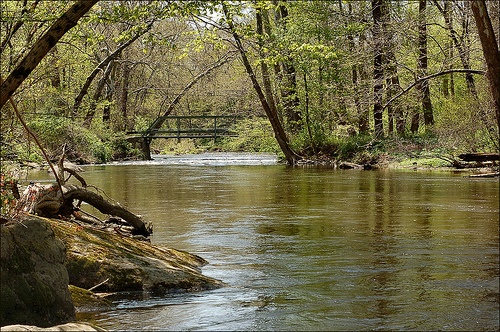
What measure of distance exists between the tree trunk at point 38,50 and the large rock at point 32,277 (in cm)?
157

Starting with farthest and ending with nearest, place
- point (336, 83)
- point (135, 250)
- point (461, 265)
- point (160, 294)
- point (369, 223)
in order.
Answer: point (336, 83) < point (369, 223) < point (461, 265) < point (135, 250) < point (160, 294)

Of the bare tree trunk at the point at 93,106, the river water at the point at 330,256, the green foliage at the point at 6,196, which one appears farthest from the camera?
the bare tree trunk at the point at 93,106

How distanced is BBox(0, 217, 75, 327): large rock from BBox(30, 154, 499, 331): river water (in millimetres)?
540

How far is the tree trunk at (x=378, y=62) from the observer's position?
26250mm

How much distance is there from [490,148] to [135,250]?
63.0 ft

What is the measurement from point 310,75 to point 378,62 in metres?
5.42

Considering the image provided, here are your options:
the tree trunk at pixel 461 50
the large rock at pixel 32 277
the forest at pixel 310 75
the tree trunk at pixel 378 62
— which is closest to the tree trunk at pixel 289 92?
the forest at pixel 310 75

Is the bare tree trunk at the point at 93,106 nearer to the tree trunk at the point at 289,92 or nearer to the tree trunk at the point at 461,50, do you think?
the tree trunk at the point at 289,92

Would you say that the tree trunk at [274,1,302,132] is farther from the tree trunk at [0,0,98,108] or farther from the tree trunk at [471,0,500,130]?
the tree trunk at [0,0,98,108]

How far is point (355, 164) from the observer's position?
99.2ft

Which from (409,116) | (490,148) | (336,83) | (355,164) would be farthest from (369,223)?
(409,116)

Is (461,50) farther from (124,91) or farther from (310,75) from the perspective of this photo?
(124,91)

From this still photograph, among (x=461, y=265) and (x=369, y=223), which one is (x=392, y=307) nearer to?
(x=461, y=265)

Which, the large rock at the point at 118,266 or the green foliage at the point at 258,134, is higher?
the green foliage at the point at 258,134
